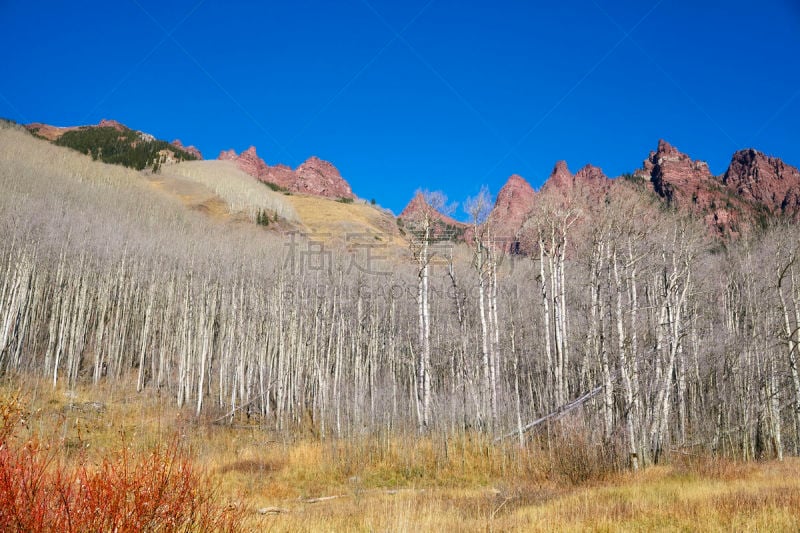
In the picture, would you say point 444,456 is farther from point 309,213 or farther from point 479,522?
point 309,213

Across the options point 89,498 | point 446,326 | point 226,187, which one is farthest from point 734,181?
point 89,498

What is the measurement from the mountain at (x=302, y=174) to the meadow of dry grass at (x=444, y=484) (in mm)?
147453

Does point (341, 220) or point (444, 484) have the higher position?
point (341, 220)

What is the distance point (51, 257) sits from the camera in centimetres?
3077

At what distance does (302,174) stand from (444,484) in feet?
551

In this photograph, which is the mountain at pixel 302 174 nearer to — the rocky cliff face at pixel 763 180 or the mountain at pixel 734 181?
the mountain at pixel 734 181

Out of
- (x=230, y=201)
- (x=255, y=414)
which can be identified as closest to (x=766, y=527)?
(x=255, y=414)

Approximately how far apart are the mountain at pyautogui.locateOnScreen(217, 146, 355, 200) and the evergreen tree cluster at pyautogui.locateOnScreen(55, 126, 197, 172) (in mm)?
46955

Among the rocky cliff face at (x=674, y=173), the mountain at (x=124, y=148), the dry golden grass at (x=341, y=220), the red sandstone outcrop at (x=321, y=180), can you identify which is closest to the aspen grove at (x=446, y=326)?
the dry golden grass at (x=341, y=220)

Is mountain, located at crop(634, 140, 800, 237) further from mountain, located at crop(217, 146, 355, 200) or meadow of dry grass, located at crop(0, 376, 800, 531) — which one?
mountain, located at crop(217, 146, 355, 200)

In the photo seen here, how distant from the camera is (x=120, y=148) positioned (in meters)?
100

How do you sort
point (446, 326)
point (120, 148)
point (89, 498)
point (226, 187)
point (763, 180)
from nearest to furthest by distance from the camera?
point (89, 498) < point (446, 326) < point (763, 180) < point (226, 187) < point (120, 148)

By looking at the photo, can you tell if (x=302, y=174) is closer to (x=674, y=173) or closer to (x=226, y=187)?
(x=226, y=187)

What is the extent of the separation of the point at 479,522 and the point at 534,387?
21.3 m
